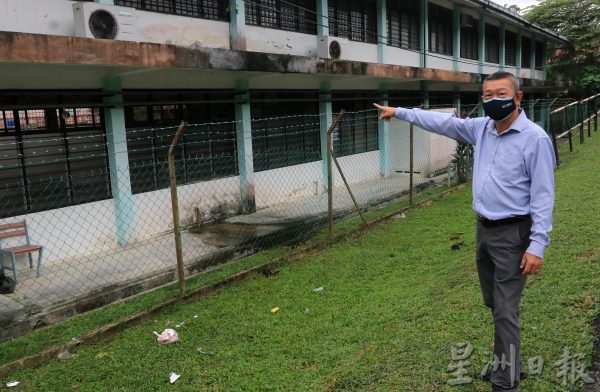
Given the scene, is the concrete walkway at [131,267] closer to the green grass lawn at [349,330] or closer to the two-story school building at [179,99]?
the two-story school building at [179,99]

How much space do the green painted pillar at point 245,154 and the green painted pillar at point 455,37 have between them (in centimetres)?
1019

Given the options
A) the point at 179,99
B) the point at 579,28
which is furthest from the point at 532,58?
the point at 179,99

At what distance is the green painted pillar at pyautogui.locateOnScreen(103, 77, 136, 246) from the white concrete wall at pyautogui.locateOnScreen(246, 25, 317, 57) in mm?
3124

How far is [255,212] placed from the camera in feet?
32.7

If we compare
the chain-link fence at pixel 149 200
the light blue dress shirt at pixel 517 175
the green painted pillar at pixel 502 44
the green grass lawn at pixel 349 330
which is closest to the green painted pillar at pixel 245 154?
the chain-link fence at pixel 149 200

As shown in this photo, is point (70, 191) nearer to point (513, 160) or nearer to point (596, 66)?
point (513, 160)

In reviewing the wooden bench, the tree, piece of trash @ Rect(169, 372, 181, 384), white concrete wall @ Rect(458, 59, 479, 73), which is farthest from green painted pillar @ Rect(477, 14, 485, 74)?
piece of trash @ Rect(169, 372, 181, 384)

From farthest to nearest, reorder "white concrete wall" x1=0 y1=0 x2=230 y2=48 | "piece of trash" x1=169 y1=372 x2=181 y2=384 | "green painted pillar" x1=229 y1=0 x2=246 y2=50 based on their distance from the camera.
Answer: "green painted pillar" x1=229 y1=0 x2=246 y2=50, "white concrete wall" x1=0 y1=0 x2=230 y2=48, "piece of trash" x1=169 y1=372 x2=181 y2=384

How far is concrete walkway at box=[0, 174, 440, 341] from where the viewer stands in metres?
5.17

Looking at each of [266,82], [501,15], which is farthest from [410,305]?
[501,15]

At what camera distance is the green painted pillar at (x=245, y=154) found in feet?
31.9

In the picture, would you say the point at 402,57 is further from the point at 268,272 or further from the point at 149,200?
the point at 268,272

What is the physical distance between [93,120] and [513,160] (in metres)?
6.51

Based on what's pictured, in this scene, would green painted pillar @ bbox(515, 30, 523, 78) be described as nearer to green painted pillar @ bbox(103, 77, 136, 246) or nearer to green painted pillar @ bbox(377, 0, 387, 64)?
green painted pillar @ bbox(377, 0, 387, 64)
